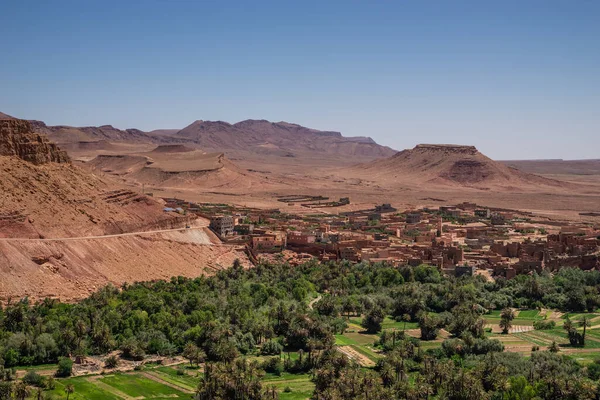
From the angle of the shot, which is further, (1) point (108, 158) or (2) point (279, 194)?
(1) point (108, 158)

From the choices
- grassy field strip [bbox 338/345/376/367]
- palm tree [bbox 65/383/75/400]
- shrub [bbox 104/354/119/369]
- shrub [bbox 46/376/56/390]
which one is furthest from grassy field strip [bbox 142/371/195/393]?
grassy field strip [bbox 338/345/376/367]

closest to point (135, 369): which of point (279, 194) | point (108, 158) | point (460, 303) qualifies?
point (460, 303)

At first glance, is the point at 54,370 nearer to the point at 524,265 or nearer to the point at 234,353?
the point at 234,353

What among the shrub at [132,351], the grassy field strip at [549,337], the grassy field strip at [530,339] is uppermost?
the grassy field strip at [549,337]

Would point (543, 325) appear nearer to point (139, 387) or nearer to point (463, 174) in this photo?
point (139, 387)

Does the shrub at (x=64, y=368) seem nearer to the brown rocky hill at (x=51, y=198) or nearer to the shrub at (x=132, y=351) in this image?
the shrub at (x=132, y=351)

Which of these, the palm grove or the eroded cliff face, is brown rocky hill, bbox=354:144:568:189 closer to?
the palm grove

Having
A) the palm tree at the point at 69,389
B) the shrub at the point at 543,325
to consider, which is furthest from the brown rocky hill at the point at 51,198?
the shrub at the point at 543,325
